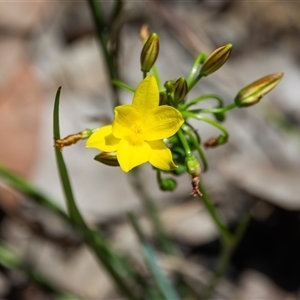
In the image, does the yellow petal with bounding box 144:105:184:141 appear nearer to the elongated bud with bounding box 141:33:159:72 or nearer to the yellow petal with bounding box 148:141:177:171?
the yellow petal with bounding box 148:141:177:171

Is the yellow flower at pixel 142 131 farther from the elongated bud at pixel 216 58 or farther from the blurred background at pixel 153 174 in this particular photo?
the blurred background at pixel 153 174

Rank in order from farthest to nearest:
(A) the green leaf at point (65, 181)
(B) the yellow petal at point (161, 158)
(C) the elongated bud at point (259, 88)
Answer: (C) the elongated bud at point (259, 88) → (A) the green leaf at point (65, 181) → (B) the yellow petal at point (161, 158)

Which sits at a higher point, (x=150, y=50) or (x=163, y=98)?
(x=150, y=50)

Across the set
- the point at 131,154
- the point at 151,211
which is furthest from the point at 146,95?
the point at 151,211

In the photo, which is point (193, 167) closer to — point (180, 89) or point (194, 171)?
point (194, 171)

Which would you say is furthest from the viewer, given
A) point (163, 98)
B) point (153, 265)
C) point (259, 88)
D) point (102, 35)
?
point (153, 265)

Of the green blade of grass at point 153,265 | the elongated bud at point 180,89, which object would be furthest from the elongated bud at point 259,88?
the green blade of grass at point 153,265
